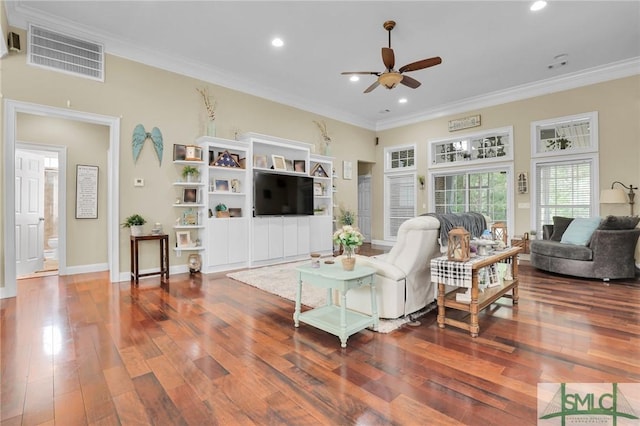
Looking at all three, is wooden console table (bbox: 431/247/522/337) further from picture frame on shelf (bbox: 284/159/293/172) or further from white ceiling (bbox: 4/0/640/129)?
picture frame on shelf (bbox: 284/159/293/172)

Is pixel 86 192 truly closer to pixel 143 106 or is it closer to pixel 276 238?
pixel 143 106

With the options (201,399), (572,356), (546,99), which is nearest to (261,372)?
(201,399)

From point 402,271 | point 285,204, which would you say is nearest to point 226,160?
point 285,204

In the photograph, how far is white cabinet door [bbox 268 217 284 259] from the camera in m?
5.82

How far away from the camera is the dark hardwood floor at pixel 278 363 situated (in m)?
1.65

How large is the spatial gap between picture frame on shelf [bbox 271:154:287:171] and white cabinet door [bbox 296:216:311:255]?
1100 millimetres

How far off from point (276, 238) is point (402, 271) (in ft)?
11.3

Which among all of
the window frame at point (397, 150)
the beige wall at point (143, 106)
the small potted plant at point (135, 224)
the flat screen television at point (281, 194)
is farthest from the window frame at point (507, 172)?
the small potted plant at point (135, 224)

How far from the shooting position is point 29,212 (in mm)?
5102

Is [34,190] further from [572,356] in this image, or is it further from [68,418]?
[572,356]

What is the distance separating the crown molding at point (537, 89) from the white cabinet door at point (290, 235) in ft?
14.0

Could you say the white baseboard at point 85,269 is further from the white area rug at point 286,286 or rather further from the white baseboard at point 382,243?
the white baseboard at point 382,243

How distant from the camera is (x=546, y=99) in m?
5.99

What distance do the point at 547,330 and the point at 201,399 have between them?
2849 millimetres
